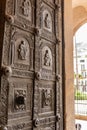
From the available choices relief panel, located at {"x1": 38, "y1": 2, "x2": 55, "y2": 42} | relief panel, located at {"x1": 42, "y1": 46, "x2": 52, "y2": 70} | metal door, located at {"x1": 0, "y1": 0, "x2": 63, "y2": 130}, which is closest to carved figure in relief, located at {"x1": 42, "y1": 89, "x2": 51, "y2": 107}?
metal door, located at {"x1": 0, "y1": 0, "x2": 63, "y2": 130}

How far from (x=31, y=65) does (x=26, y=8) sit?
27cm

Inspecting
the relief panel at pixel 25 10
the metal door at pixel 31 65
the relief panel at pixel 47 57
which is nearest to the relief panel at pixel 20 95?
the metal door at pixel 31 65

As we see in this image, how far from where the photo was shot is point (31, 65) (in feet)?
2.56

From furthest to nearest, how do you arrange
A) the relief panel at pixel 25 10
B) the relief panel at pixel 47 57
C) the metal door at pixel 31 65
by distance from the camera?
the relief panel at pixel 47 57 < the relief panel at pixel 25 10 < the metal door at pixel 31 65

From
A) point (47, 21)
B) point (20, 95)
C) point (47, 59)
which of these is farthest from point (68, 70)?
point (20, 95)

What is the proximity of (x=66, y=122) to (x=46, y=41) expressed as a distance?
18.9 inches

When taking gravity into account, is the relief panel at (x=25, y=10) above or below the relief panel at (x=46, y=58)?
above

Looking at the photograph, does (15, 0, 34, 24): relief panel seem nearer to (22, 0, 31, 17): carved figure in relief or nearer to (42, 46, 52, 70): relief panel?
(22, 0, 31, 17): carved figure in relief

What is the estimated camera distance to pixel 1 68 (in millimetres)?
628

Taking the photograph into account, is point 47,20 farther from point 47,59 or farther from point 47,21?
point 47,59

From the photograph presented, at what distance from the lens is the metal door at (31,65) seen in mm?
655

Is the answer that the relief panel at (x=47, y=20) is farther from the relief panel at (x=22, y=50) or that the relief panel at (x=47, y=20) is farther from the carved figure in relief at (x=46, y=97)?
the carved figure in relief at (x=46, y=97)

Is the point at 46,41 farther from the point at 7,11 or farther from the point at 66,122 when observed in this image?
the point at 66,122

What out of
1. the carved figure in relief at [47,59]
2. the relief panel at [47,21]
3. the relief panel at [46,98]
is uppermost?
the relief panel at [47,21]
